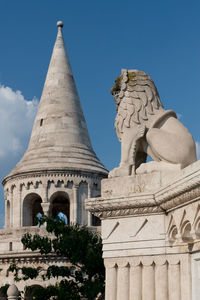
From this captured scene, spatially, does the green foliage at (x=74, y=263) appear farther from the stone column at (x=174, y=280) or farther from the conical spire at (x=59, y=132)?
the stone column at (x=174, y=280)

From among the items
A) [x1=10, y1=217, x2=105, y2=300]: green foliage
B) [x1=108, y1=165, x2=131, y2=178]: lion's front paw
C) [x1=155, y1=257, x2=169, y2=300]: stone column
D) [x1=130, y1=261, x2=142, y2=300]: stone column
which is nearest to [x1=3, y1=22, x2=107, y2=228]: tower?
[x1=10, y1=217, x2=105, y2=300]: green foliage

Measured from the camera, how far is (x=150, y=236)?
16.2 ft

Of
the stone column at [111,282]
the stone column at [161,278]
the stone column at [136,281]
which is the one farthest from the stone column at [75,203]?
the stone column at [161,278]

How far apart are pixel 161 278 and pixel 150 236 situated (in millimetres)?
323

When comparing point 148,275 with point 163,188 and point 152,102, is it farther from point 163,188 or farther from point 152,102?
point 152,102

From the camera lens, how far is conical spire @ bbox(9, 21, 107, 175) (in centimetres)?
2642

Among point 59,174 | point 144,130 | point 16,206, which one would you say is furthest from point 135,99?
point 16,206

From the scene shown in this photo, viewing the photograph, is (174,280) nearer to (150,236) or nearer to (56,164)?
(150,236)

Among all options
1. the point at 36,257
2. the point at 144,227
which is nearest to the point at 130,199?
the point at 144,227

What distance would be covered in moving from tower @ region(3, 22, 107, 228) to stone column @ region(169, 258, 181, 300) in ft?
68.1

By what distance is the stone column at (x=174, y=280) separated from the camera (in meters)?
4.71

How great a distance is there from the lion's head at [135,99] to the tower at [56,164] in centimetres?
1994

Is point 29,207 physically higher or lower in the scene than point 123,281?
higher

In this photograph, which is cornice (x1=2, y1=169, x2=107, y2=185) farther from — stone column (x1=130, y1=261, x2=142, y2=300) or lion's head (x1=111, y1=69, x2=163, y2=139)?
stone column (x1=130, y1=261, x2=142, y2=300)
